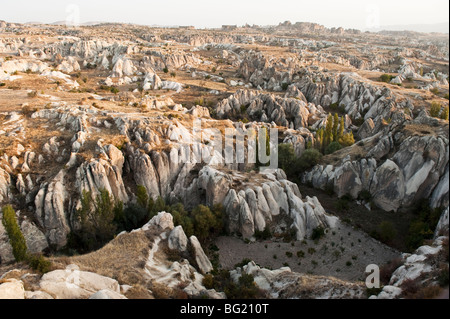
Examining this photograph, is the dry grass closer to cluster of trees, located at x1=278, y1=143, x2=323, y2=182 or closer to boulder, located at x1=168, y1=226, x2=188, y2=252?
boulder, located at x1=168, y1=226, x2=188, y2=252

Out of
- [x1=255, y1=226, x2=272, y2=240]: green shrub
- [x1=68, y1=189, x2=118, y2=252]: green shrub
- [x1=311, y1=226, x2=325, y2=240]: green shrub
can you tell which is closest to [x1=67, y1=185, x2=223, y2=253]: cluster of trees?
[x1=68, y1=189, x2=118, y2=252]: green shrub

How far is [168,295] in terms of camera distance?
740 inches

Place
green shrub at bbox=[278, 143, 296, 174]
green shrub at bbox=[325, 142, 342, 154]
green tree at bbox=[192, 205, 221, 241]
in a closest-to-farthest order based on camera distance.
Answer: green tree at bbox=[192, 205, 221, 241] < green shrub at bbox=[278, 143, 296, 174] < green shrub at bbox=[325, 142, 342, 154]

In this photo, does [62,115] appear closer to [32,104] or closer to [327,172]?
[32,104]

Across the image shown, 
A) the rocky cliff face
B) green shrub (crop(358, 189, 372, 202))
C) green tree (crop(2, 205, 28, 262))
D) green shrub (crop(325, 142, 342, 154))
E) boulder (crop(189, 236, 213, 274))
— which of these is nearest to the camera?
green tree (crop(2, 205, 28, 262))

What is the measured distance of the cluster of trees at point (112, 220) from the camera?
28438 millimetres

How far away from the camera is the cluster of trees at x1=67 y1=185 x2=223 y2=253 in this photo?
2844cm

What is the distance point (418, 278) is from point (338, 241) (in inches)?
414

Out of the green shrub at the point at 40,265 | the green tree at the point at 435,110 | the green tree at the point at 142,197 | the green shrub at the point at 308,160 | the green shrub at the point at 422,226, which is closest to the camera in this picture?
the green shrub at the point at 40,265

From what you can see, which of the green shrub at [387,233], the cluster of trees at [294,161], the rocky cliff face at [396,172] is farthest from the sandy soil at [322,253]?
the cluster of trees at [294,161]

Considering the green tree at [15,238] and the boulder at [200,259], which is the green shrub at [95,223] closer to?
the green tree at [15,238]

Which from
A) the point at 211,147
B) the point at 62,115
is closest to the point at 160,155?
the point at 211,147

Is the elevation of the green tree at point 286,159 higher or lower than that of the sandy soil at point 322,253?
higher

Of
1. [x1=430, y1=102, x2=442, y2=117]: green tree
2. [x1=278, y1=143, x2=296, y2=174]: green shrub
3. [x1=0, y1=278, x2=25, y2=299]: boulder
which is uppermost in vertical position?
[x1=430, y1=102, x2=442, y2=117]: green tree
